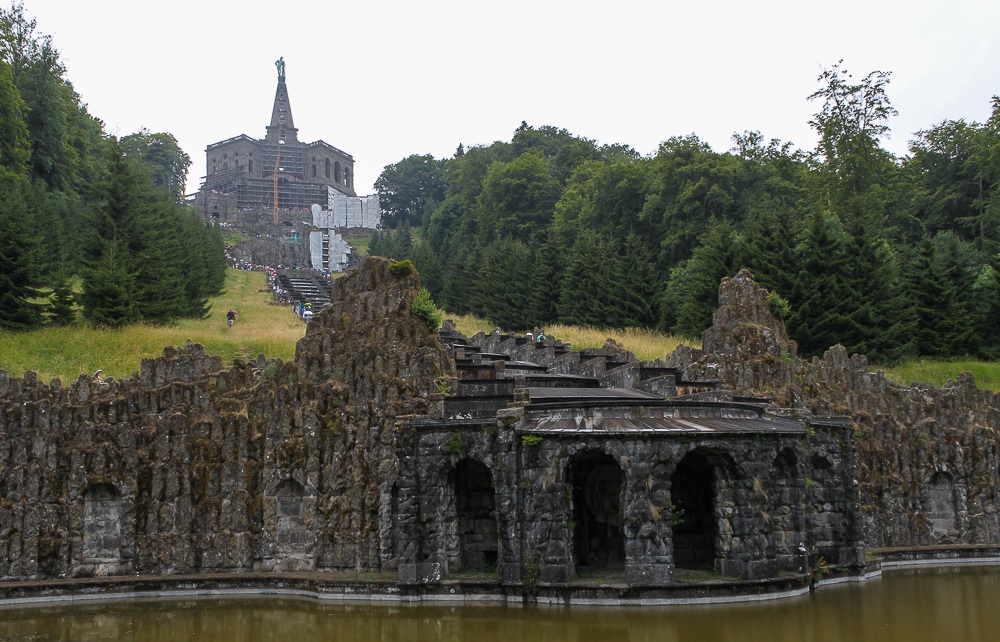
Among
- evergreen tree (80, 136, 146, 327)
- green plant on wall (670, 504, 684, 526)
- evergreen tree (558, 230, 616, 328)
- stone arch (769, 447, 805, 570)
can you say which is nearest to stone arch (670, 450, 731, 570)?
green plant on wall (670, 504, 684, 526)

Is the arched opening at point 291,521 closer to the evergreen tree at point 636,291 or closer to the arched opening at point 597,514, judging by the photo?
the arched opening at point 597,514

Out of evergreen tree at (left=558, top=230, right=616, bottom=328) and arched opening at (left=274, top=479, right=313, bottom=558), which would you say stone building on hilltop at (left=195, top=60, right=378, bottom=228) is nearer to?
evergreen tree at (left=558, top=230, right=616, bottom=328)

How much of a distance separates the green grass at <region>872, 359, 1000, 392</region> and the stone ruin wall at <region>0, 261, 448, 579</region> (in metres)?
28.4

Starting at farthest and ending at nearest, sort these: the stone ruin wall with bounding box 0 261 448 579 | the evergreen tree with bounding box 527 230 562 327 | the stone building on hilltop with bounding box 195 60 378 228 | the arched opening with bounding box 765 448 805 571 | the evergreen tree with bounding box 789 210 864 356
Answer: the stone building on hilltop with bounding box 195 60 378 228, the evergreen tree with bounding box 527 230 562 327, the evergreen tree with bounding box 789 210 864 356, the stone ruin wall with bounding box 0 261 448 579, the arched opening with bounding box 765 448 805 571

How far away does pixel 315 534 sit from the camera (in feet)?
93.5

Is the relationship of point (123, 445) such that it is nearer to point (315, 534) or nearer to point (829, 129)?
point (315, 534)

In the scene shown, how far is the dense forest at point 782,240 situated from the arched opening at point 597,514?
1415cm

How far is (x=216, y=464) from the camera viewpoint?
1158 inches

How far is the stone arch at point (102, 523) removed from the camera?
2867 cm

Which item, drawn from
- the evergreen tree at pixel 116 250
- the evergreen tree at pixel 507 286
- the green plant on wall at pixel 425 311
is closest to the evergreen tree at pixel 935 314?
the evergreen tree at pixel 507 286

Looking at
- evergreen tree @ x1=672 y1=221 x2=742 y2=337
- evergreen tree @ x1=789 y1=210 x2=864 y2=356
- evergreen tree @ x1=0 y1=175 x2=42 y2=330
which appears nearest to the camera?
evergreen tree @ x1=0 y1=175 x2=42 y2=330

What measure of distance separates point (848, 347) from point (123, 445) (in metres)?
35.7

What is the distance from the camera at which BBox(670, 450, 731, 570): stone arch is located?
27.2 m

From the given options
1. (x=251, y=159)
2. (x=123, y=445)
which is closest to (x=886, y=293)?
(x=123, y=445)
